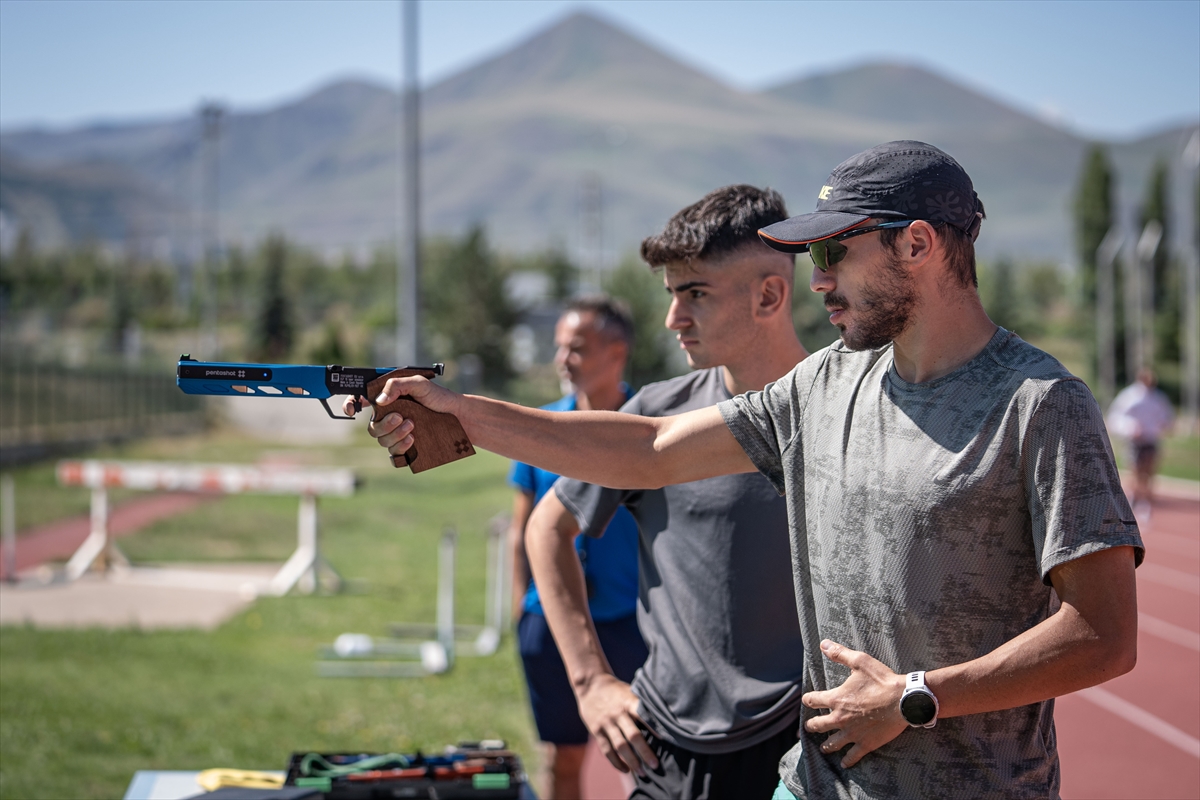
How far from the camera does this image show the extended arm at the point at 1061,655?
1.63 meters

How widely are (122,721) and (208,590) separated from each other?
516 cm

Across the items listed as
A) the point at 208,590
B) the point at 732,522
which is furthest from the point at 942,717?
the point at 208,590

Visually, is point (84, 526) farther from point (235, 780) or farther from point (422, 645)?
point (235, 780)

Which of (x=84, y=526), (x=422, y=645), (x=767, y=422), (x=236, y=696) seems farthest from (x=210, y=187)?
(x=767, y=422)

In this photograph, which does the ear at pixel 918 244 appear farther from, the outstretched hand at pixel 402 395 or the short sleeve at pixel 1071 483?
the outstretched hand at pixel 402 395

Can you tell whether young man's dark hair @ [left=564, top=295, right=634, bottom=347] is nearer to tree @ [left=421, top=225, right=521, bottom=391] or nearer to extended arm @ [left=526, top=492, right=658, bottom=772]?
extended arm @ [left=526, top=492, right=658, bottom=772]

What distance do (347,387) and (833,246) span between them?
115 centimetres

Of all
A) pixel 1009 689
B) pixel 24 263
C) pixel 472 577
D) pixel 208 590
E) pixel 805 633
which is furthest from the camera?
pixel 24 263

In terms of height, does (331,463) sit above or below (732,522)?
→ below

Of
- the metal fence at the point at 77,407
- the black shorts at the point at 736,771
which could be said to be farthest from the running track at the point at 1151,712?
the metal fence at the point at 77,407

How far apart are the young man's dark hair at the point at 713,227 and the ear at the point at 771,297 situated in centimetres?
12

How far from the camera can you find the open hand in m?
2.65

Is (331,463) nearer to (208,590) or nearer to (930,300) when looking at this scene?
(208,590)

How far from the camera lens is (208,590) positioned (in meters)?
12.0
